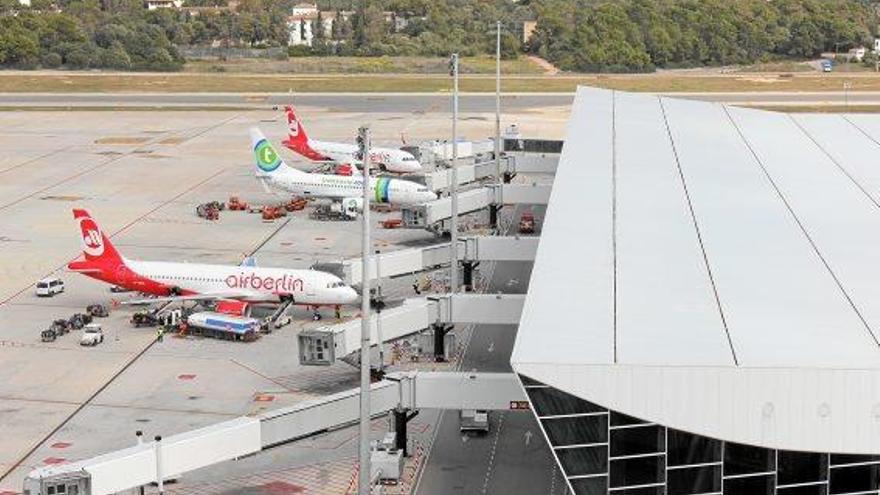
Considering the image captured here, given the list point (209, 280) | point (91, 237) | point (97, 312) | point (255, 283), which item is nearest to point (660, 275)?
point (255, 283)

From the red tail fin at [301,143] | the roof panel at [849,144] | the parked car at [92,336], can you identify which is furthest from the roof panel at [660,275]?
the red tail fin at [301,143]

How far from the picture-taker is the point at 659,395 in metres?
41.8

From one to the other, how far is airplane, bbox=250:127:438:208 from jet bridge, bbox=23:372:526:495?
56.7m

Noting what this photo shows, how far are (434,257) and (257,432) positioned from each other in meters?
33.2

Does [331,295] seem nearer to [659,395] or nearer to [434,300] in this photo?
[434,300]

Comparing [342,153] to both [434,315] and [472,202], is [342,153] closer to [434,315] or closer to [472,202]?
[472,202]

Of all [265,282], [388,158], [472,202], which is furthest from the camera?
[388,158]

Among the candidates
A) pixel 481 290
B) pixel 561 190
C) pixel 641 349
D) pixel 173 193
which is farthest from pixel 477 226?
pixel 641 349

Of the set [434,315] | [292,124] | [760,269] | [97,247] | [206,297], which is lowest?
[206,297]

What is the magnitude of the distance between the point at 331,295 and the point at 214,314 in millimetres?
6570

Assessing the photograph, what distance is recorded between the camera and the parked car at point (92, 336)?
74.4m

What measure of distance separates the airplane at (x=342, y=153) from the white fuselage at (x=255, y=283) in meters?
50.5

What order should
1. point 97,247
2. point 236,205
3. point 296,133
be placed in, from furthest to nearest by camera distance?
point 296,133
point 236,205
point 97,247

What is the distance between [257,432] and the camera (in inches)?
2019
